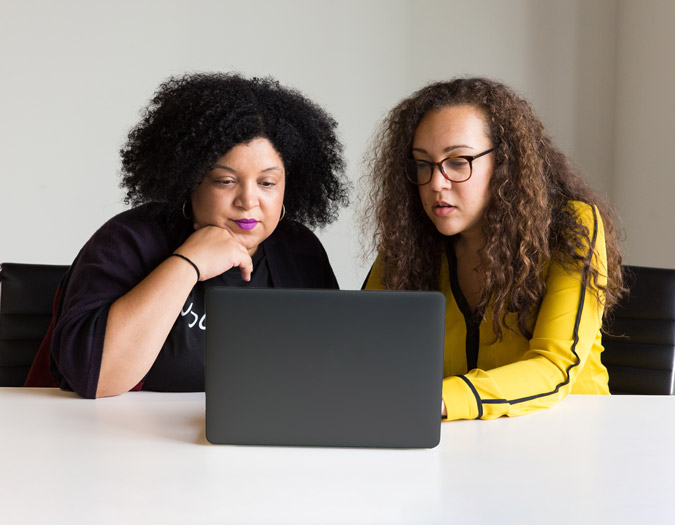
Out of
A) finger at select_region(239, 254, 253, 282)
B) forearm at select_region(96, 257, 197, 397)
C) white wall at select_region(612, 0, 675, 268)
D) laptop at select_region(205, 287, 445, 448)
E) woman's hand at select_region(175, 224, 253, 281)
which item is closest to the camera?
laptop at select_region(205, 287, 445, 448)

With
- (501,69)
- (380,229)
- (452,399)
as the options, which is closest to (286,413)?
(452,399)

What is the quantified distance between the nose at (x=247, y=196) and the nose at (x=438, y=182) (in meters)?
0.37

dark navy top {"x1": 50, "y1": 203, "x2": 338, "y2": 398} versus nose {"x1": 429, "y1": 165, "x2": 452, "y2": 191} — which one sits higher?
nose {"x1": 429, "y1": 165, "x2": 452, "y2": 191}

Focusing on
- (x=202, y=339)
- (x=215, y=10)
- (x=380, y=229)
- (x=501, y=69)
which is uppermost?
(x=215, y=10)

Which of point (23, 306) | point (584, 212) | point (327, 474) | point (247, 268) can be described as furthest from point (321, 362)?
point (23, 306)

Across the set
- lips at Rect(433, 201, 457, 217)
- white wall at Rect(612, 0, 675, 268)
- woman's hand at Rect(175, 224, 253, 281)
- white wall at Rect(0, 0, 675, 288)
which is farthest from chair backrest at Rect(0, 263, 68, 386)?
white wall at Rect(612, 0, 675, 268)

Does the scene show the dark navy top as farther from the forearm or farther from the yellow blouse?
the yellow blouse

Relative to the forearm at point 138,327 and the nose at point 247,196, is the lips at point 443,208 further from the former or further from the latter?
the forearm at point 138,327

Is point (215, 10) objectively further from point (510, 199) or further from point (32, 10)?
point (510, 199)

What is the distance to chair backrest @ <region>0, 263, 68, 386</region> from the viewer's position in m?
1.74

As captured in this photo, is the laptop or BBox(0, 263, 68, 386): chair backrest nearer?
the laptop

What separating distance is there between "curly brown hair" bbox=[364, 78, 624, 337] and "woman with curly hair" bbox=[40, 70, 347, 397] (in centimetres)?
20

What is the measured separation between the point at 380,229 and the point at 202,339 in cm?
53

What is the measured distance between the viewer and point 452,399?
113 cm
